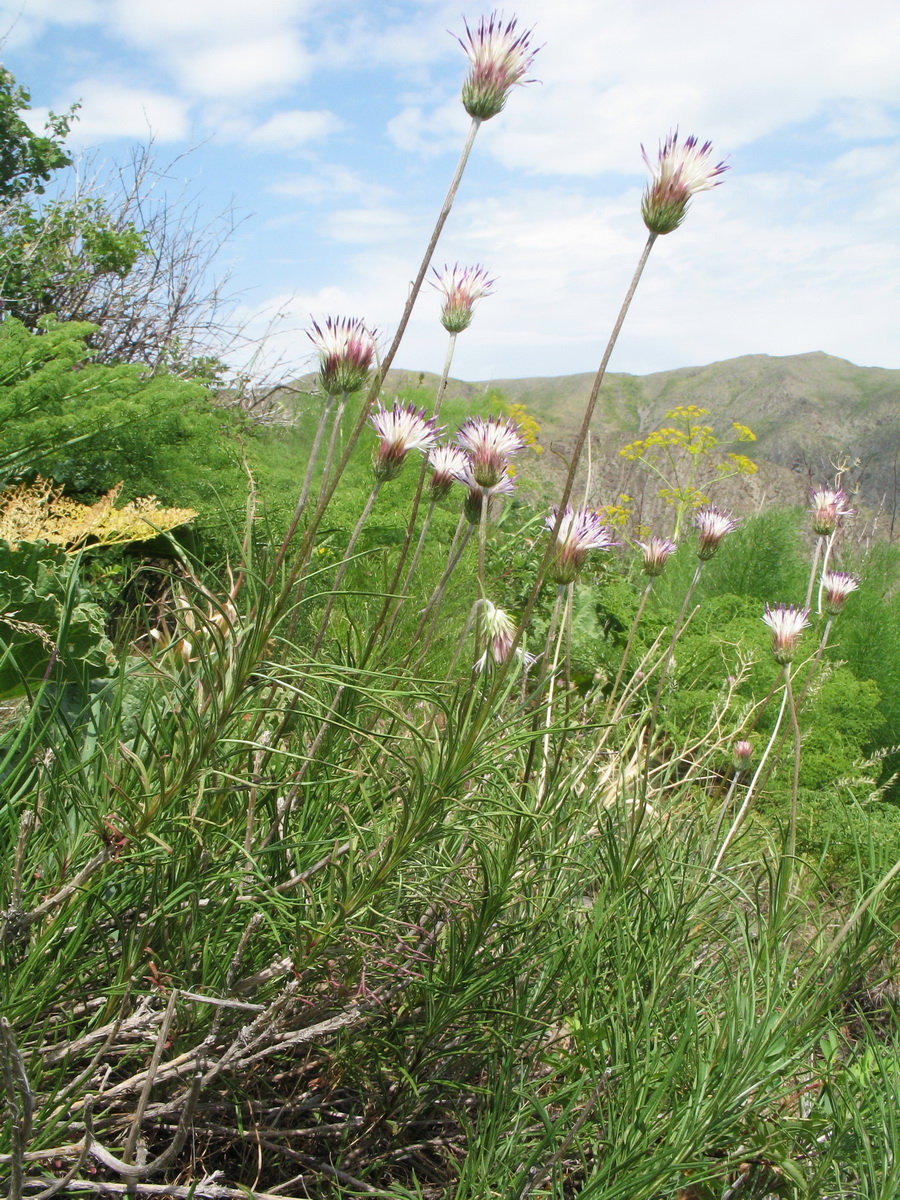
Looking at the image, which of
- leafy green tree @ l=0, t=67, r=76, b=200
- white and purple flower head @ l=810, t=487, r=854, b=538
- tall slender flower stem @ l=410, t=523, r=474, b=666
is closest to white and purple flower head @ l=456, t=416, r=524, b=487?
tall slender flower stem @ l=410, t=523, r=474, b=666

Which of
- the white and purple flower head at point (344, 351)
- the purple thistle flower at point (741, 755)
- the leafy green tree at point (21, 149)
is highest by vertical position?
the leafy green tree at point (21, 149)

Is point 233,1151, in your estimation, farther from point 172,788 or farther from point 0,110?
point 0,110

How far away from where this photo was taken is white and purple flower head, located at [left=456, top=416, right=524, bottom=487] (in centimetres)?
131

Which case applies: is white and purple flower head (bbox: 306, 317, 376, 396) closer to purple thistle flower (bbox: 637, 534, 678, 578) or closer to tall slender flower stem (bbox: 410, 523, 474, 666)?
tall slender flower stem (bbox: 410, 523, 474, 666)

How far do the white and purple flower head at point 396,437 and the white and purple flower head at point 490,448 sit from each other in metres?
0.06

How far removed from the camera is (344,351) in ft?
3.88

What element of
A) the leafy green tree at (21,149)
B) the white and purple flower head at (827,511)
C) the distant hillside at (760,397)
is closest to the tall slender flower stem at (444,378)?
the white and purple flower head at (827,511)

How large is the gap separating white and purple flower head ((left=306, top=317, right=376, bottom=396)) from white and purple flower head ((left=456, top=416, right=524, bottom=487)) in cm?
23

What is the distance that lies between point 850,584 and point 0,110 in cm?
890

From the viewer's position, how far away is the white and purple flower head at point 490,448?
1.31 meters

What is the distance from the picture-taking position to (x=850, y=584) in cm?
244

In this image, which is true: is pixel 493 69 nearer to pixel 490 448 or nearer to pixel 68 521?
pixel 490 448

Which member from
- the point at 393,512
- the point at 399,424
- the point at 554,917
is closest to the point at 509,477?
the point at 399,424

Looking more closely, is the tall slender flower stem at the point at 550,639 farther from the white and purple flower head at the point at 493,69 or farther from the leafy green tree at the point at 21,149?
the leafy green tree at the point at 21,149
